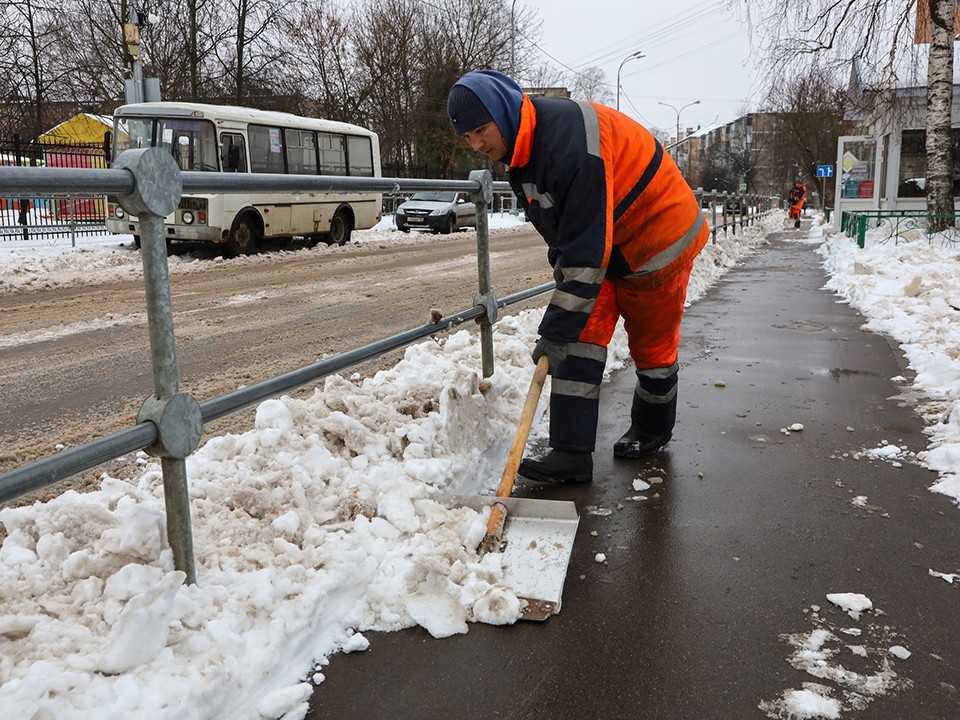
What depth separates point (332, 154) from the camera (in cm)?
1811

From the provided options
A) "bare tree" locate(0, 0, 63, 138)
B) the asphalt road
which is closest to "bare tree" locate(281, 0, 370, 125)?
"bare tree" locate(0, 0, 63, 138)

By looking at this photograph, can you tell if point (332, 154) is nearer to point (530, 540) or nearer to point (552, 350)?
point (552, 350)

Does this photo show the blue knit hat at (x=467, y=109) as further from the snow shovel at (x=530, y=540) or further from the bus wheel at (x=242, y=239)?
the bus wheel at (x=242, y=239)

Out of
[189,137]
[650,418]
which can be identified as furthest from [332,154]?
[650,418]

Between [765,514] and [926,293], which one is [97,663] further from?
[926,293]

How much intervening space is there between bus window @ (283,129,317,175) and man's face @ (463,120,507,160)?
1399 cm

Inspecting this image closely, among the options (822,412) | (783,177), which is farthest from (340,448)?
(783,177)

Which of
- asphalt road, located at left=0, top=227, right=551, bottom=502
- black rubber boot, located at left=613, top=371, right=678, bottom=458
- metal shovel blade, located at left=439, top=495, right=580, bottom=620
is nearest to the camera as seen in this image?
metal shovel blade, located at left=439, top=495, right=580, bottom=620

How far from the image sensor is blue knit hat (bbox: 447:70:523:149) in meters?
2.94

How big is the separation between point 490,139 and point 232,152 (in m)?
13.0

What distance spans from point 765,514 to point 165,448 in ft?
7.10

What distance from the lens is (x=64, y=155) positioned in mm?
18641

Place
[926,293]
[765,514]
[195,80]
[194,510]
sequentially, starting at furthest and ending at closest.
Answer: [195,80]
[926,293]
[765,514]
[194,510]

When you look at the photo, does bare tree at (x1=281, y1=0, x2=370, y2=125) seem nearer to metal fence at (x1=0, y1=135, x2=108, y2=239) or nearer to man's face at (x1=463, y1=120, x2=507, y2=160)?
metal fence at (x1=0, y1=135, x2=108, y2=239)
